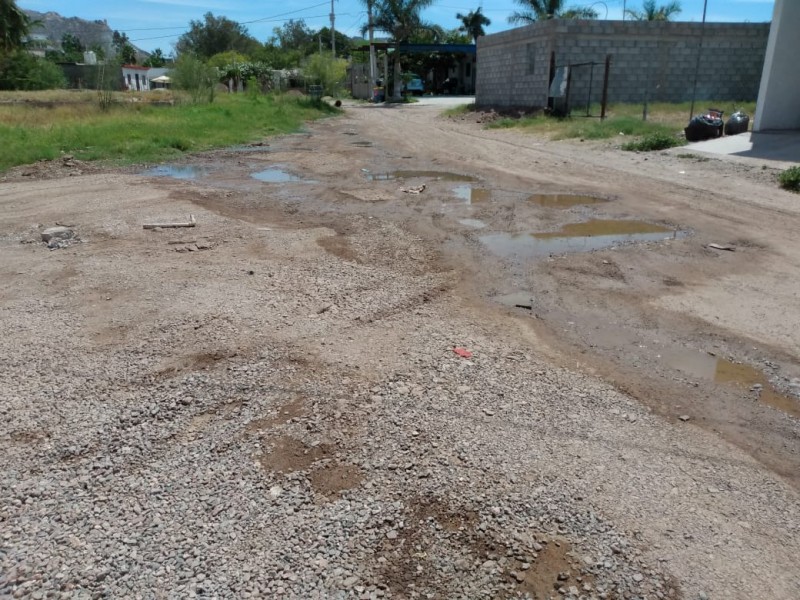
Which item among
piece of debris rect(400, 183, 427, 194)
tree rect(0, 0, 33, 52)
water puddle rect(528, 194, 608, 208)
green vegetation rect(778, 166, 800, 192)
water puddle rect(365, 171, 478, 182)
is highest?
tree rect(0, 0, 33, 52)

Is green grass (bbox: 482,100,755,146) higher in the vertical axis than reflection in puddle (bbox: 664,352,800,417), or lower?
higher

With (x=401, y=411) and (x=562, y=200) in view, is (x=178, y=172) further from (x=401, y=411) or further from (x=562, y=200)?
(x=401, y=411)

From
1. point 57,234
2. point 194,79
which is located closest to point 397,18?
point 194,79

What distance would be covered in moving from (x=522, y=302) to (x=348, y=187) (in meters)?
6.50

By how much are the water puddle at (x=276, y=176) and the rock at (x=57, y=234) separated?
17.0ft

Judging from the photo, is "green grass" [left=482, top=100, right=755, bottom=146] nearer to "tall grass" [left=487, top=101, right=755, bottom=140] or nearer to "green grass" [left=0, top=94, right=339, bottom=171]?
"tall grass" [left=487, top=101, right=755, bottom=140]

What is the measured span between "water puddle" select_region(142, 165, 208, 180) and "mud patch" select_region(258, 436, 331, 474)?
10578 millimetres

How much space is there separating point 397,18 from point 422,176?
35.6 meters

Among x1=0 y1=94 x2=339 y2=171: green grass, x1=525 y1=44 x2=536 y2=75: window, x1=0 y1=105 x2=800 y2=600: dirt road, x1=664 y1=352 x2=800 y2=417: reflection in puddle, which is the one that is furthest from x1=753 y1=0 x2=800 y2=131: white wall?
x1=664 y1=352 x2=800 y2=417: reflection in puddle

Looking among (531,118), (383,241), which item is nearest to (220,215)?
(383,241)

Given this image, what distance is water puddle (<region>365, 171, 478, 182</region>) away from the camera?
12.3 meters

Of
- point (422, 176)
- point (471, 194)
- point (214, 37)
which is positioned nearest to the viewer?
point (471, 194)

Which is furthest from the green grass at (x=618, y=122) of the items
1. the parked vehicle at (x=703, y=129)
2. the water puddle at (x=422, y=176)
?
the water puddle at (x=422, y=176)

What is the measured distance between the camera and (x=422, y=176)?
12.7 m
